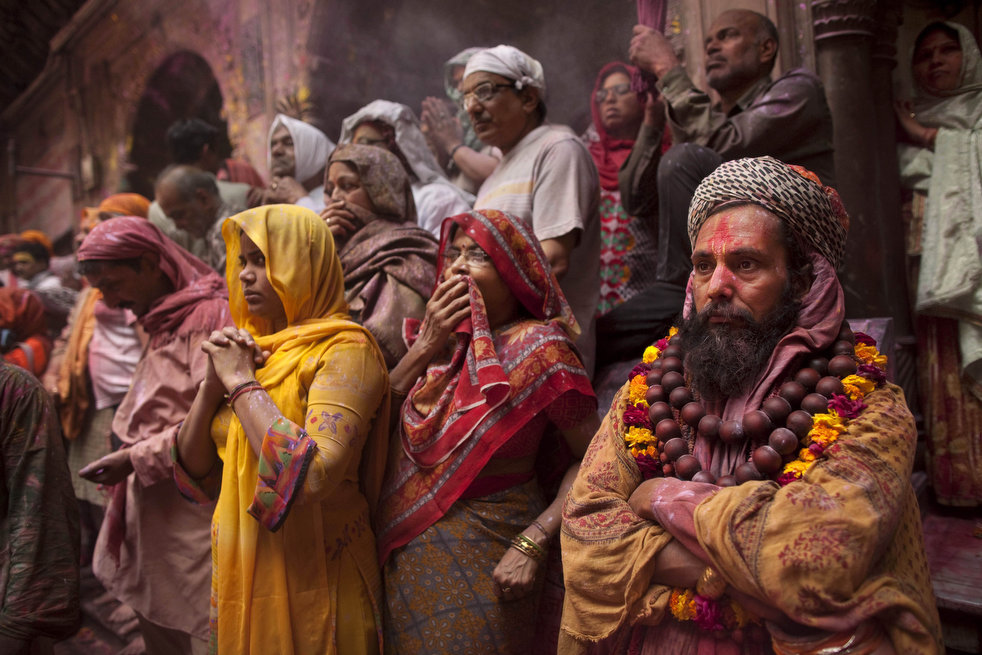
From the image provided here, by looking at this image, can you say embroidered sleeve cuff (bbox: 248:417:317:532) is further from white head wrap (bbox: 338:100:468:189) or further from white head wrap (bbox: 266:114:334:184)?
white head wrap (bbox: 266:114:334:184)

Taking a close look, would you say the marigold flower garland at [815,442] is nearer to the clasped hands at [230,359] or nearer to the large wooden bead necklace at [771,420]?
the large wooden bead necklace at [771,420]

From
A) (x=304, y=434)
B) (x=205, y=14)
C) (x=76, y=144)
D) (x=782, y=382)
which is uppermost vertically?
(x=205, y=14)

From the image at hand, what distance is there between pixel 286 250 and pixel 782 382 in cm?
157

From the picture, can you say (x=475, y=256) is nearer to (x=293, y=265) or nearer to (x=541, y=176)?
(x=293, y=265)

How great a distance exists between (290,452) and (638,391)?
97cm

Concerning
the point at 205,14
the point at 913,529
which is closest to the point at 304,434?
the point at 913,529

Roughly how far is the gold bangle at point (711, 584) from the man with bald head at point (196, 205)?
12.6 ft

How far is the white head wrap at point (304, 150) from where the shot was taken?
445 cm

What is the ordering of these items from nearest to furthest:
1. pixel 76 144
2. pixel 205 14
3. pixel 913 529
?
pixel 913 529
pixel 205 14
pixel 76 144

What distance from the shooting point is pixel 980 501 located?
2.89 m

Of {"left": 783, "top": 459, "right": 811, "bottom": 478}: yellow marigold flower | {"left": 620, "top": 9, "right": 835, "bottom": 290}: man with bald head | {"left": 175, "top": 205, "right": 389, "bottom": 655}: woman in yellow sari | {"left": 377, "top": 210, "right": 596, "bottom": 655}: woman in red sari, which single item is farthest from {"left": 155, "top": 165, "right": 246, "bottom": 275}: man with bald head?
{"left": 783, "top": 459, "right": 811, "bottom": 478}: yellow marigold flower


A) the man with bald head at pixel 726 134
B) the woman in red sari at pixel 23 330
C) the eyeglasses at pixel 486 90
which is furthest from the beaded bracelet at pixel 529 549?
the woman in red sari at pixel 23 330

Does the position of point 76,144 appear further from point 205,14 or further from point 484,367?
point 484,367

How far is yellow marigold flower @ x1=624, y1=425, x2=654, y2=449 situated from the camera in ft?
5.57
